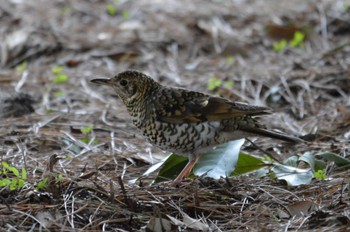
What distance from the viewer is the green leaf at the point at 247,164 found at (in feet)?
18.0

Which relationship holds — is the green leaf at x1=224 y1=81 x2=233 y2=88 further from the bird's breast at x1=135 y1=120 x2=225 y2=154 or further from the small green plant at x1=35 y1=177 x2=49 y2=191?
the small green plant at x1=35 y1=177 x2=49 y2=191

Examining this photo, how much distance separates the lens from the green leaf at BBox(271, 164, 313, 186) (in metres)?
5.18

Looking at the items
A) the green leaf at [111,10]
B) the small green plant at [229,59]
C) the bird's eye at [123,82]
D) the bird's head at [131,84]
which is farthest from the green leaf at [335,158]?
the green leaf at [111,10]

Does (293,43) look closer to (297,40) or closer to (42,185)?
(297,40)

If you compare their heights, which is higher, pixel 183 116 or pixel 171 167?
pixel 183 116

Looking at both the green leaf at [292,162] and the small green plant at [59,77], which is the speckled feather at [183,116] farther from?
the small green plant at [59,77]

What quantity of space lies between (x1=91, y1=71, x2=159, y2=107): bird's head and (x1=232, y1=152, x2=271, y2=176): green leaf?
0.90 meters

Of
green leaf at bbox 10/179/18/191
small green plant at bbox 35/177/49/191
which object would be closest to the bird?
small green plant at bbox 35/177/49/191

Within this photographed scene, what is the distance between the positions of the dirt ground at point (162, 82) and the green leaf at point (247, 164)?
3.6 inches

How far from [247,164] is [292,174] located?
38 cm

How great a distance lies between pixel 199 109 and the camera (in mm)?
5594

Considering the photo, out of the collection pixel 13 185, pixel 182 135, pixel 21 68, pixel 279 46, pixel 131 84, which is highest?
pixel 131 84

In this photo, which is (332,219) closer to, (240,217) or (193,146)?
(240,217)

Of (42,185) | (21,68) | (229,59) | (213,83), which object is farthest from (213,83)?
(42,185)
